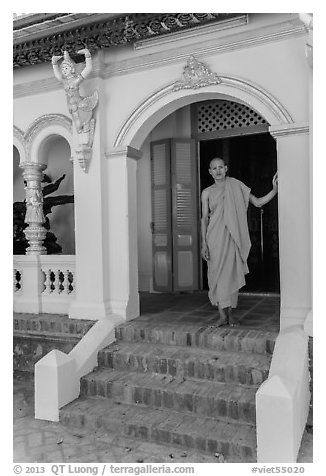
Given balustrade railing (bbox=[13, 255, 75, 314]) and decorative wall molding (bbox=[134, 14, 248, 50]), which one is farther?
balustrade railing (bbox=[13, 255, 75, 314])

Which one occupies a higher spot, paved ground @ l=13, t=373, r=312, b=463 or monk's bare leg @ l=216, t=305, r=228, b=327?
monk's bare leg @ l=216, t=305, r=228, b=327

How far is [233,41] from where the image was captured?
4.98m

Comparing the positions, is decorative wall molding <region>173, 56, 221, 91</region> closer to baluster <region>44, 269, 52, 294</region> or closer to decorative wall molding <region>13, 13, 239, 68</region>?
decorative wall molding <region>13, 13, 239, 68</region>

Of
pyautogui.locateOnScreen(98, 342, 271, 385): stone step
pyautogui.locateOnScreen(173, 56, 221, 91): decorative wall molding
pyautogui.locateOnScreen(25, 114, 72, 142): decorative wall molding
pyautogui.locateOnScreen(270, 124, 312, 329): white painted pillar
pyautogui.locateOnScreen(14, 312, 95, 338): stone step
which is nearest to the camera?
pyautogui.locateOnScreen(98, 342, 271, 385): stone step

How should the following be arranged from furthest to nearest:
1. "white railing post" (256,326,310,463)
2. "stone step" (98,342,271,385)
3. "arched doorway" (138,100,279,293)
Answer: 1. "arched doorway" (138,100,279,293)
2. "stone step" (98,342,271,385)
3. "white railing post" (256,326,310,463)

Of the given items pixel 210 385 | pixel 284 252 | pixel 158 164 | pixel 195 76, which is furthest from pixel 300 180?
pixel 158 164

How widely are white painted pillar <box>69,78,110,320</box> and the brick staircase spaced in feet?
2.76

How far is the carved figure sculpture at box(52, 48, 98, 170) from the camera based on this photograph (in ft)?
18.2

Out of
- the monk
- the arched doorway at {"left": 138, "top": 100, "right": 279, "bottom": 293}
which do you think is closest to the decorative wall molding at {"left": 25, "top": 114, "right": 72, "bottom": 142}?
the arched doorway at {"left": 138, "top": 100, "right": 279, "bottom": 293}

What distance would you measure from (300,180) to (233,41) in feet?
5.85

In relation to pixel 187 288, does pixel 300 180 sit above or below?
above

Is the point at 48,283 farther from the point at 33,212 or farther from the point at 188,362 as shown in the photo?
the point at 188,362

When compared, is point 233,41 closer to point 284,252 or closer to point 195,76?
point 195,76

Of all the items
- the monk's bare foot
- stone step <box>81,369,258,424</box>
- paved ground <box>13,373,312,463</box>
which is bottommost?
paved ground <box>13,373,312,463</box>
